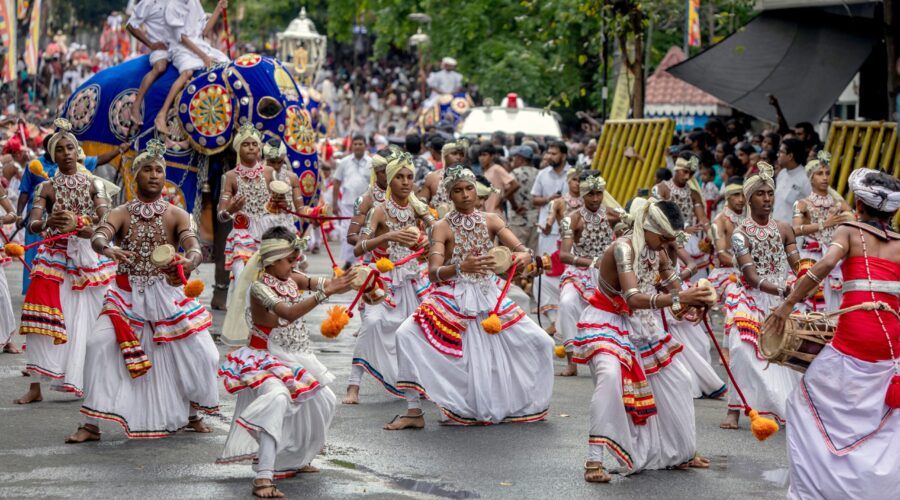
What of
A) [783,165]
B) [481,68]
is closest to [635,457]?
[783,165]

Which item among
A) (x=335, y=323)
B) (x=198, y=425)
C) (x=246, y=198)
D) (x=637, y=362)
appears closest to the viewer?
(x=335, y=323)

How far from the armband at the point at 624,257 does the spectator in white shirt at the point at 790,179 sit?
20.4ft

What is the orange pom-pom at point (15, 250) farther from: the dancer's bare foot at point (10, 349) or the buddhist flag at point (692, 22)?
the buddhist flag at point (692, 22)

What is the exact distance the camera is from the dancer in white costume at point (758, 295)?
9906 mm

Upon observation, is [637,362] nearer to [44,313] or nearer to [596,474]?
[596,474]

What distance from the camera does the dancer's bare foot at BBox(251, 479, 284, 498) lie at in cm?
769

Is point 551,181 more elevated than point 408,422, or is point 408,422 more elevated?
point 551,181

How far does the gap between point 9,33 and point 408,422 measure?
37.4ft

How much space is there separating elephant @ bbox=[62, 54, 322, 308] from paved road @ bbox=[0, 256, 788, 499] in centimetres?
503

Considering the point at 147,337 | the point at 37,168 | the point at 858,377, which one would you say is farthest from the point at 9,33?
the point at 858,377

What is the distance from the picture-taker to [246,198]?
1399cm

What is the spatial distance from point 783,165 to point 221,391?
6.06 m

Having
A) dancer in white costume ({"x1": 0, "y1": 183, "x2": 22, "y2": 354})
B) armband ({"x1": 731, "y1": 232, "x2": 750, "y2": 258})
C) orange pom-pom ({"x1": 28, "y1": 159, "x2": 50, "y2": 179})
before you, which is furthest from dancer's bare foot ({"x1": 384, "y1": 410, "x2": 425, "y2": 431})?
dancer in white costume ({"x1": 0, "y1": 183, "x2": 22, "y2": 354})

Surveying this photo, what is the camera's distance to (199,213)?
15625 mm
